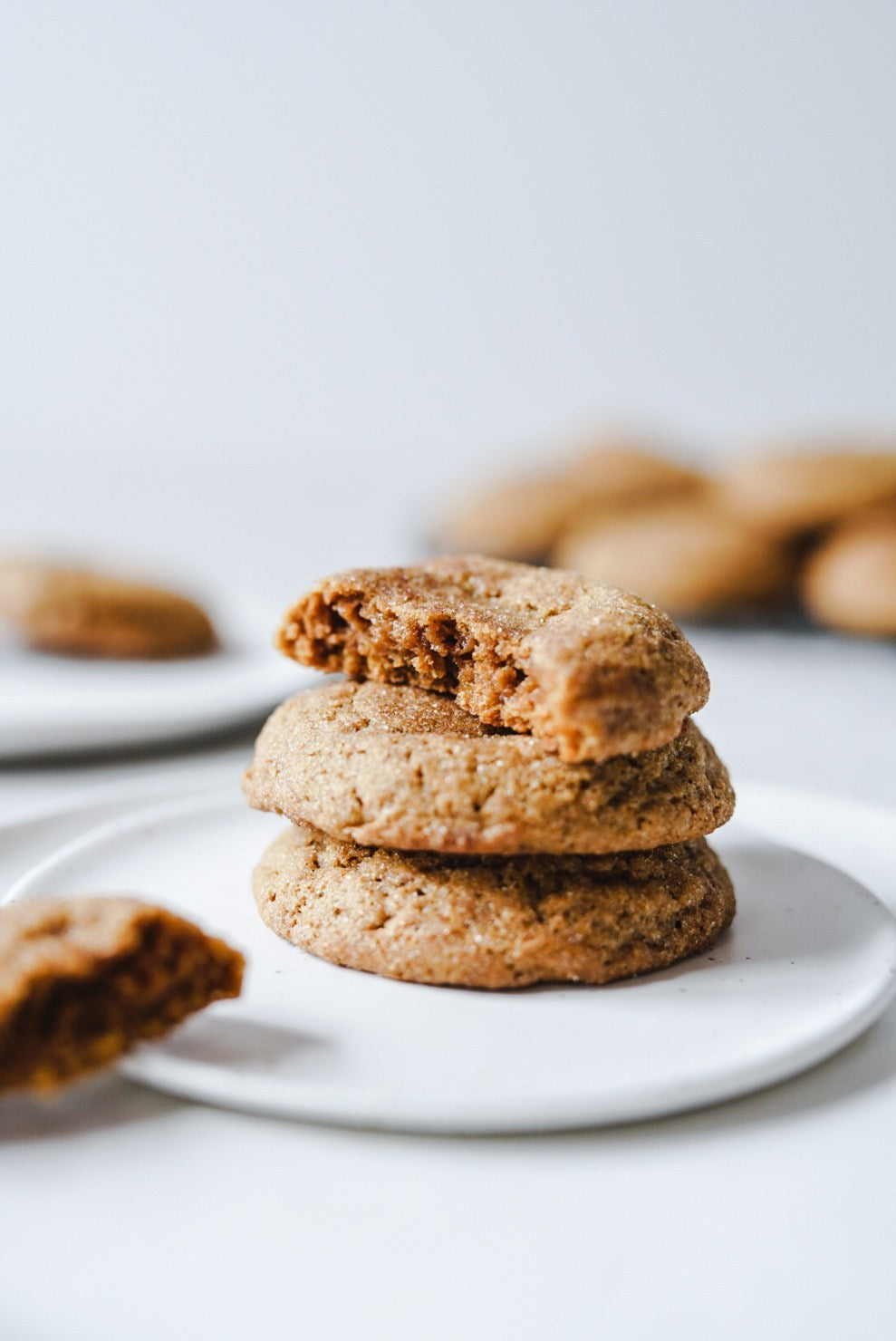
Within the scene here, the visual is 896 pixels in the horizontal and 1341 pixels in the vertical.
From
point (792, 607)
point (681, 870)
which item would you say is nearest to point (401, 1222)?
point (681, 870)

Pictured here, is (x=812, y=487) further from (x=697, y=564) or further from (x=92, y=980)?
(x=92, y=980)

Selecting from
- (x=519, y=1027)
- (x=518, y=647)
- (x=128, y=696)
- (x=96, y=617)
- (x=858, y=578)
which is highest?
(x=858, y=578)

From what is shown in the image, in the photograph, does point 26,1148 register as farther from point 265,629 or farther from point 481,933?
point 265,629

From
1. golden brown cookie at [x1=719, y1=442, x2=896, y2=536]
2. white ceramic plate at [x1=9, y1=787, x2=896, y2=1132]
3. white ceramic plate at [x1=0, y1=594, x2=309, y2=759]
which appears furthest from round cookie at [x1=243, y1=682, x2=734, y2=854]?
golden brown cookie at [x1=719, y1=442, x2=896, y2=536]

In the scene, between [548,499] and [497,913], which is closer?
[497,913]

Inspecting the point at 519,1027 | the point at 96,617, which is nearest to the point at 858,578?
the point at 96,617

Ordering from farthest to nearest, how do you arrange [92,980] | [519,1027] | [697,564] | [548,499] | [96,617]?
1. [548,499]
2. [697,564]
3. [96,617]
4. [519,1027]
5. [92,980]

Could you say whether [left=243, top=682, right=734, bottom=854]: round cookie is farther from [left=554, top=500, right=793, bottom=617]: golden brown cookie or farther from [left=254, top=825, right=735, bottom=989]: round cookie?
[left=554, top=500, right=793, bottom=617]: golden brown cookie
